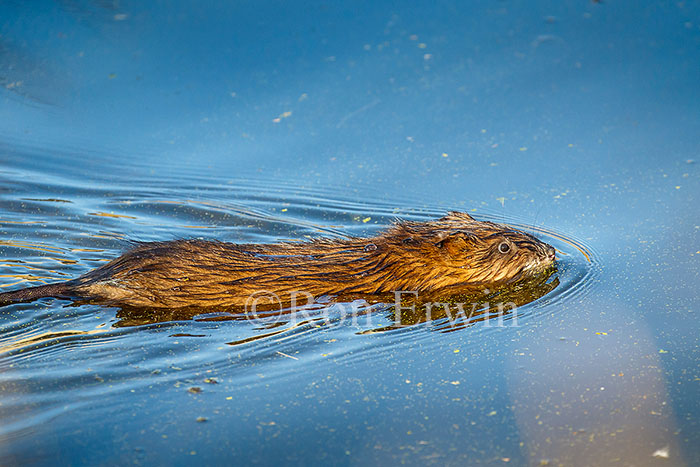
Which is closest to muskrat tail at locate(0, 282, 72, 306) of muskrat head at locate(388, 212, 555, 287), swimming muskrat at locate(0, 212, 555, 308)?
swimming muskrat at locate(0, 212, 555, 308)

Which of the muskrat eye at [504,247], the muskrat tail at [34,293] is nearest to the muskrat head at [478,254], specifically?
the muskrat eye at [504,247]

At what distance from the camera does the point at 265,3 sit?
6.62 m

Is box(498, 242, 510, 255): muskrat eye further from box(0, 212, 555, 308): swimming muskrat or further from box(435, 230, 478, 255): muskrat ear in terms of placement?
box(435, 230, 478, 255): muskrat ear

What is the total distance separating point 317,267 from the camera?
4.28 metres

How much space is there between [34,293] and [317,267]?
1.40m

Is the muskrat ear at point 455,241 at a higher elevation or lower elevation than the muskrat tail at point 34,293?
higher

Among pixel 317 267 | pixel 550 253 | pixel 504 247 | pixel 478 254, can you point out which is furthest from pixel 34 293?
pixel 550 253

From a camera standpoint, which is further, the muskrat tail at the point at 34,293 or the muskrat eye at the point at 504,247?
the muskrat eye at the point at 504,247

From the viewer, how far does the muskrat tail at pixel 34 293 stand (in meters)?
4.06

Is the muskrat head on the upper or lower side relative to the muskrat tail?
upper

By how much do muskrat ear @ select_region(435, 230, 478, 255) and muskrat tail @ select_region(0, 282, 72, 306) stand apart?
1957 mm

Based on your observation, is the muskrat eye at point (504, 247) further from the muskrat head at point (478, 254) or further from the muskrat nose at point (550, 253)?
the muskrat nose at point (550, 253)

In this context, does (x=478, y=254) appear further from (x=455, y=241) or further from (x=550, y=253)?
(x=550, y=253)

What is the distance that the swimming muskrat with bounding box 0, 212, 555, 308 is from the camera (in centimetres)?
412
